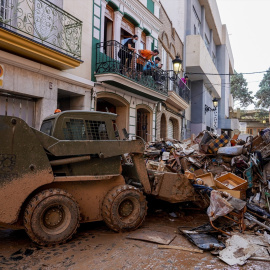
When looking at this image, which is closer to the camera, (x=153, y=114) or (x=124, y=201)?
(x=124, y=201)

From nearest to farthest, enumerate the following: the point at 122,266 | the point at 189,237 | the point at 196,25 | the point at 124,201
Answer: the point at 122,266 → the point at 189,237 → the point at 124,201 → the point at 196,25

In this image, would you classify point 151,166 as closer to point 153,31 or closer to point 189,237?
point 189,237

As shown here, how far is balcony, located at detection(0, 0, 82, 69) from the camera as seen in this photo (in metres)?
6.70

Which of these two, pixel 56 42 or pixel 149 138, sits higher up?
pixel 56 42

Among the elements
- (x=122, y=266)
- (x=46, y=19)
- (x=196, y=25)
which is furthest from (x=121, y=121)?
(x=196, y=25)

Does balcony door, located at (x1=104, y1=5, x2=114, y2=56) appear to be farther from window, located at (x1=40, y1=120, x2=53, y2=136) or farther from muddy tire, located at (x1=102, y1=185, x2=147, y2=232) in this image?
muddy tire, located at (x1=102, y1=185, x2=147, y2=232)

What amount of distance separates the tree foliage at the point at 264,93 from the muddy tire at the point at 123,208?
4110 centimetres

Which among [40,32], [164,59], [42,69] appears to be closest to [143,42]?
[164,59]

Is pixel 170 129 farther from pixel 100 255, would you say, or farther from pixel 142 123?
pixel 100 255

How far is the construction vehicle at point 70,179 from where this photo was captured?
156 inches

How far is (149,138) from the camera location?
13.8 m

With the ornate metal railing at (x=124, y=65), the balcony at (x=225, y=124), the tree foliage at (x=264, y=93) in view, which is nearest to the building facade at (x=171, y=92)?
the ornate metal railing at (x=124, y=65)

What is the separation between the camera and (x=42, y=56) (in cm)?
737

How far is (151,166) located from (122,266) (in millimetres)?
4530
